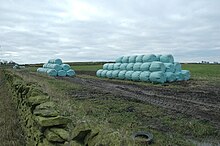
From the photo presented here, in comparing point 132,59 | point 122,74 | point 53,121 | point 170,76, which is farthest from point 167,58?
point 53,121

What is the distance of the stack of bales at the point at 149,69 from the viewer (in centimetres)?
2198

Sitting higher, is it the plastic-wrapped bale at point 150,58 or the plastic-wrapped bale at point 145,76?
the plastic-wrapped bale at point 150,58

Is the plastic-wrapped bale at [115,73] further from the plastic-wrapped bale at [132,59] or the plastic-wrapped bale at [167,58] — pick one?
the plastic-wrapped bale at [167,58]

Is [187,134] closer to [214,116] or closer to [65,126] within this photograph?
[214,116]

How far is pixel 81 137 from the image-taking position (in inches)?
114

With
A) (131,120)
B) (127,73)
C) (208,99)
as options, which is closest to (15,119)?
(131,120)

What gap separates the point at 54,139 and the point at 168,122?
541 cm

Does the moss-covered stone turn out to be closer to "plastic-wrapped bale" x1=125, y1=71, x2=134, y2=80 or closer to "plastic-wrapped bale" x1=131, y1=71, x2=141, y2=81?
"plastic-wrapped bale" x1=131, y1=71, x2=141, y2=81

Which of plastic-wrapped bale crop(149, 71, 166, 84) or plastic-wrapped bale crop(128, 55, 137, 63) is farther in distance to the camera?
plastic-wrapped bale crop(128, 55, 137, 63)

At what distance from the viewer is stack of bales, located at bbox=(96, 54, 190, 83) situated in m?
22.0

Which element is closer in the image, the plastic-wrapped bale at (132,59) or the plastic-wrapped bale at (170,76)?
the plastic-wrapped bale at (170,76)

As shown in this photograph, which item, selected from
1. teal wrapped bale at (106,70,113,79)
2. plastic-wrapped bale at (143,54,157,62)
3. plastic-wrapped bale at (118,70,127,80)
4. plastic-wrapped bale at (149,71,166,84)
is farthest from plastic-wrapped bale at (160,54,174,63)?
teal wrapped bale at (106,70,113,79)

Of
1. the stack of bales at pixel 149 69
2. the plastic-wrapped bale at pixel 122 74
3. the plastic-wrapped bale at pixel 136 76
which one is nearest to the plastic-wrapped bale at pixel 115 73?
the stack of bales at pixel 149 69

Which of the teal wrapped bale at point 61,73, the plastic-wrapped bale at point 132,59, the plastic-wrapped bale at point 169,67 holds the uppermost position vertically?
the plastic-wrapped bale at point 132,59
